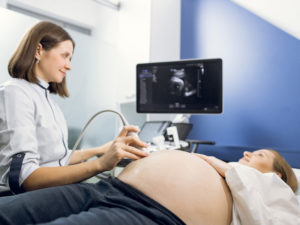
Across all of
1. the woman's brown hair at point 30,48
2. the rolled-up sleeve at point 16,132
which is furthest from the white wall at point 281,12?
the rolled-up sleeve at point 16,132

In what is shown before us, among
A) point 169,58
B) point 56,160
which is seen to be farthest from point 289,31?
point 56,160

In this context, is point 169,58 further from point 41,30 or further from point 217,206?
point 217,206


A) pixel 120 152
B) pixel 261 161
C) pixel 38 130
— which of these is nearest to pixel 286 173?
pixel 261 161

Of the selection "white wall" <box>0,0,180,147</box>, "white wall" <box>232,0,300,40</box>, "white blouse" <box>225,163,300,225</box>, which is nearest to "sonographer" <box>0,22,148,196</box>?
"white blouse" <box>225,163,300,225</box>

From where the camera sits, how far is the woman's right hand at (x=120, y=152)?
3.10 feet

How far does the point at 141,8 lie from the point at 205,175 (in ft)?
5.94

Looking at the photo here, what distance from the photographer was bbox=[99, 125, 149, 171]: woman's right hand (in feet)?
3.10

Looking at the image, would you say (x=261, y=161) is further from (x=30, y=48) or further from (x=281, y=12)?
(x=30, y=48)

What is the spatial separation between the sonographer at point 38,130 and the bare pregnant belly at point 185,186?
8 cm

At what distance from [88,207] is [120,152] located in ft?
0.67

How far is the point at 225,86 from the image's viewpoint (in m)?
2.06

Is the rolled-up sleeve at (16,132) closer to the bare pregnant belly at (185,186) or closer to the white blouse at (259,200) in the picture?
the bare pregnant belly at (185,186)

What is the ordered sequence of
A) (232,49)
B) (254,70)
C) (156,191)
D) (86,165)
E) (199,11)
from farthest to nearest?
(199,11) < (232,49) < (254,70) < (86,165) < (156,191)

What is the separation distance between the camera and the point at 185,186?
0.88 m
